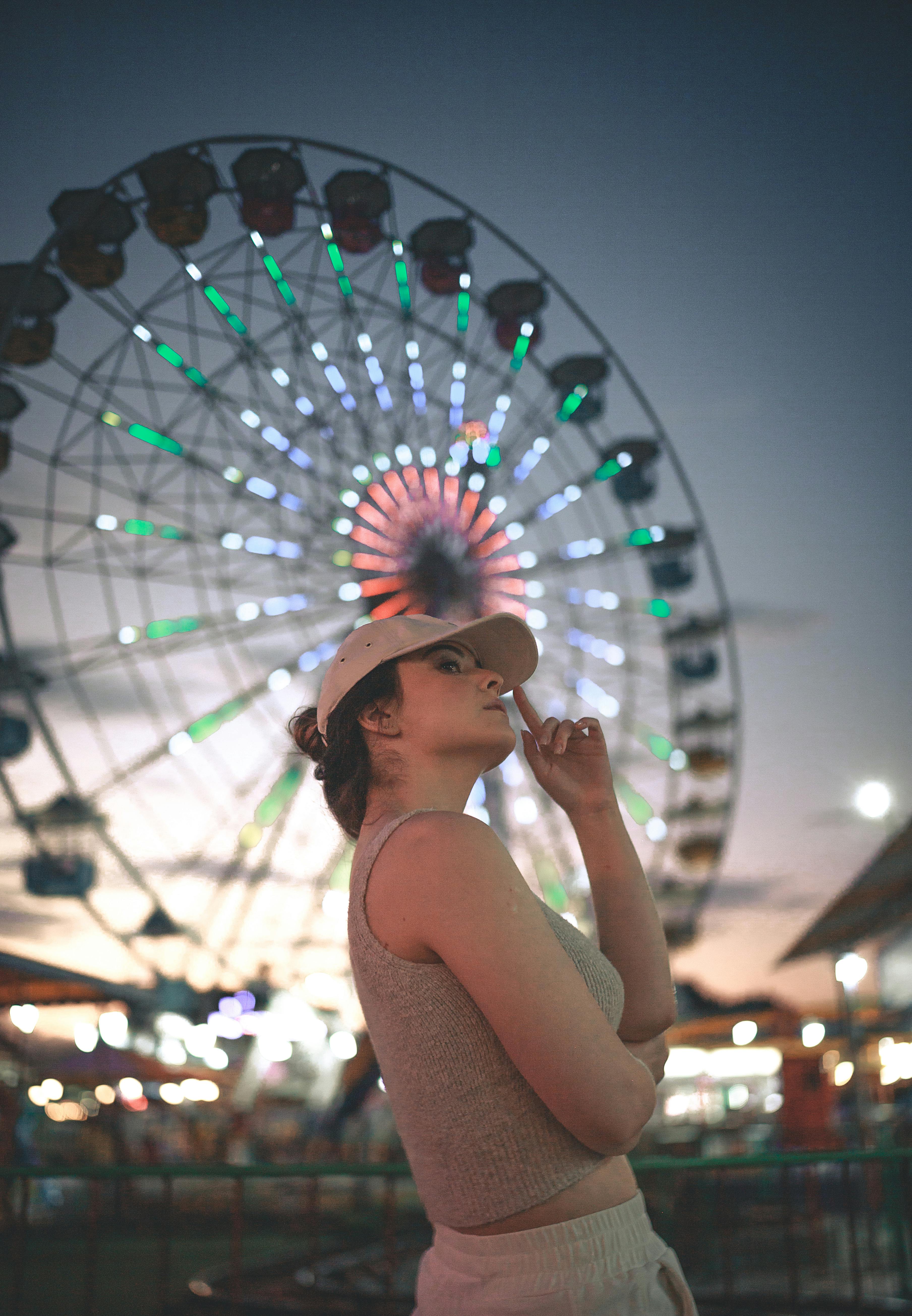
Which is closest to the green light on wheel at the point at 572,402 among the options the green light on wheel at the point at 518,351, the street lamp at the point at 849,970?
the green light on wheel at the point at 518,351

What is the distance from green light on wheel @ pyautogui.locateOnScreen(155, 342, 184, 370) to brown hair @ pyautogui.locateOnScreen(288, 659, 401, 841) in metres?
14.8

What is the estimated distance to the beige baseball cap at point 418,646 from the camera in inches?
74.4

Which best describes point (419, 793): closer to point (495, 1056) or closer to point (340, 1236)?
point (495, 1056)

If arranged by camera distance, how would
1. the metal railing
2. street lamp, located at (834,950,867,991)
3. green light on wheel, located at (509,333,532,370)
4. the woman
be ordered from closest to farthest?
1. the woman
2. the metal railing
3. street lamp, located at (834,950,867,991)
4. green light on wheel, located at (509,333,532,370)

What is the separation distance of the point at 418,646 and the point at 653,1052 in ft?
2.57

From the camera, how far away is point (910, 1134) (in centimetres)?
1833

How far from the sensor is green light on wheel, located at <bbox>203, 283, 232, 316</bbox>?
617 inches

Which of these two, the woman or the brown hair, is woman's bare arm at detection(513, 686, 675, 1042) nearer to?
the woman

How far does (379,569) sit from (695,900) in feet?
33.8

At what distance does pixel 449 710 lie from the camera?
1.87 m

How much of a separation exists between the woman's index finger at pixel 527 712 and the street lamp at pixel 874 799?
1463 centimetres

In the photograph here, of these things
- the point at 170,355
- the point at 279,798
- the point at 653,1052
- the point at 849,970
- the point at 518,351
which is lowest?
the point at 653,1052

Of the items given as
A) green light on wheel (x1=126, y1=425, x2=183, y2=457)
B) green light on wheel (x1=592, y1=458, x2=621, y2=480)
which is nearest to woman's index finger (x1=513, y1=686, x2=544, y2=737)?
green light on wheel (x1=126, y1=425, x2=183, y2=457)

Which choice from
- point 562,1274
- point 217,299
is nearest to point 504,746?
point 562,1274
